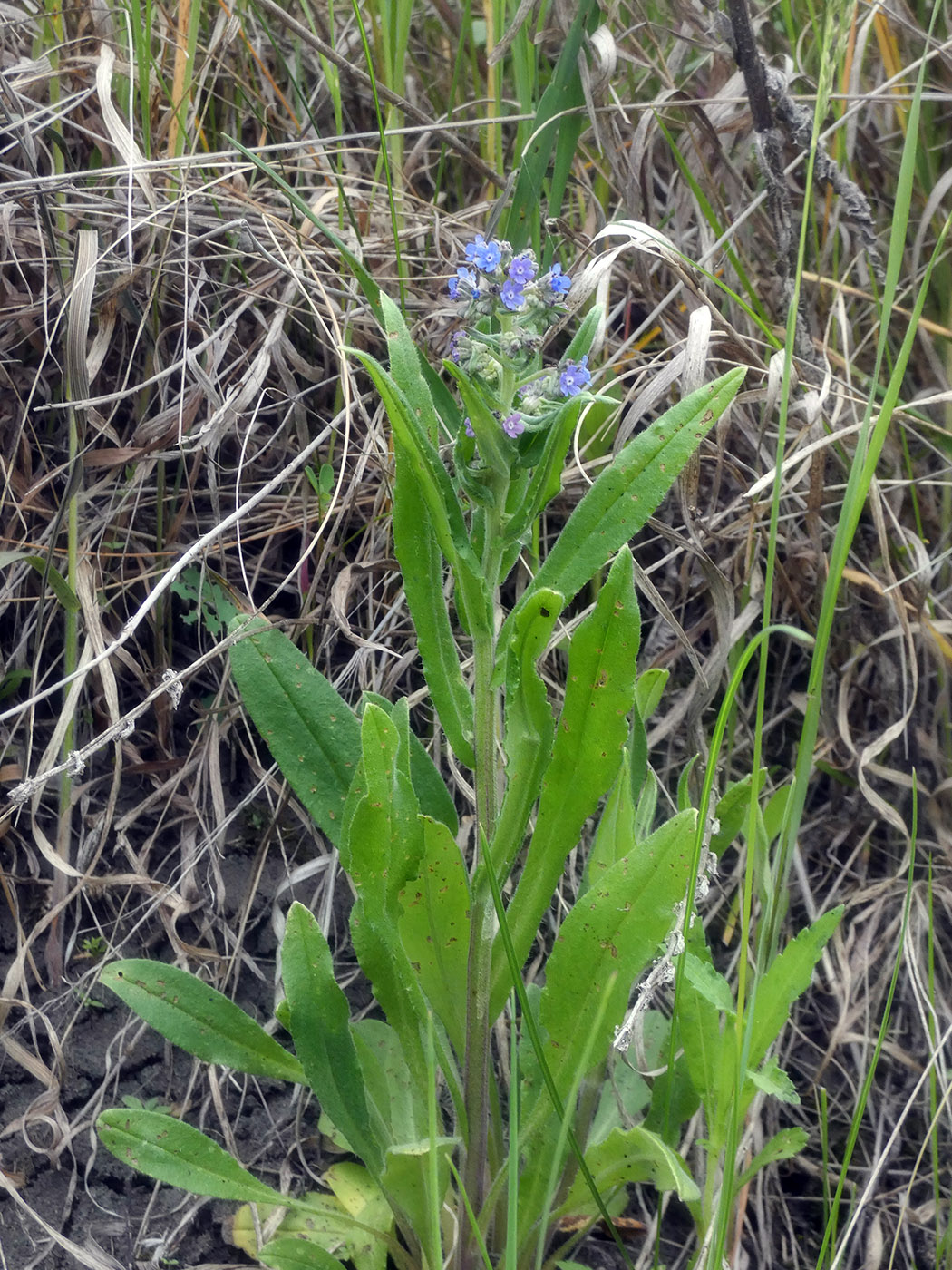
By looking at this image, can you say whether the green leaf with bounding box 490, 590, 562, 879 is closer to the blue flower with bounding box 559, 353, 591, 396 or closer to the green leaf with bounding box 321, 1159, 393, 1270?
the blue flower with bounding box 559, 353, 591, 396

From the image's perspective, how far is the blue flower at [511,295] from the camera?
108 cm

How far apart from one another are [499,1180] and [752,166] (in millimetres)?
1667

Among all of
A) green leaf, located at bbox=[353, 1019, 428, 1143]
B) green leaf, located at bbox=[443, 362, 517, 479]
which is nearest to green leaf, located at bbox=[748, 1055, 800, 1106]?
green leaf, located at bbox=[353, 1019, 428, 1143]

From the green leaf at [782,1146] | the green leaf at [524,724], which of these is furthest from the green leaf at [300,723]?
the green leaf at [782,1146]

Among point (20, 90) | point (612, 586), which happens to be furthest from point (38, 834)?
point (20, 90)

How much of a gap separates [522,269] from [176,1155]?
1025mm

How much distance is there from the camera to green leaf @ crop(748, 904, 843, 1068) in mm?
1213

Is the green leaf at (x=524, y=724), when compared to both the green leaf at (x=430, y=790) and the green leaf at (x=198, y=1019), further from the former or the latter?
the green leaf at (x=198, y=1019)

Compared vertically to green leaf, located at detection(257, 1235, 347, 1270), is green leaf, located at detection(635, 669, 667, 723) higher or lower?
higher

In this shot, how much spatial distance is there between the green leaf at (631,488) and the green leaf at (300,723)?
327mm

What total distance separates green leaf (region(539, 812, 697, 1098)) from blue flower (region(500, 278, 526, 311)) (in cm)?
54

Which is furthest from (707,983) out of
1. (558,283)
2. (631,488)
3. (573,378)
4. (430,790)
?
(558,283)

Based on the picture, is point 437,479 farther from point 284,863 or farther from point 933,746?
point 933,746

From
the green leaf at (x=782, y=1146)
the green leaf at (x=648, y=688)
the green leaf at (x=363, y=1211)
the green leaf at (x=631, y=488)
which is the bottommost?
the green leaf at (x=363, y=1211)
